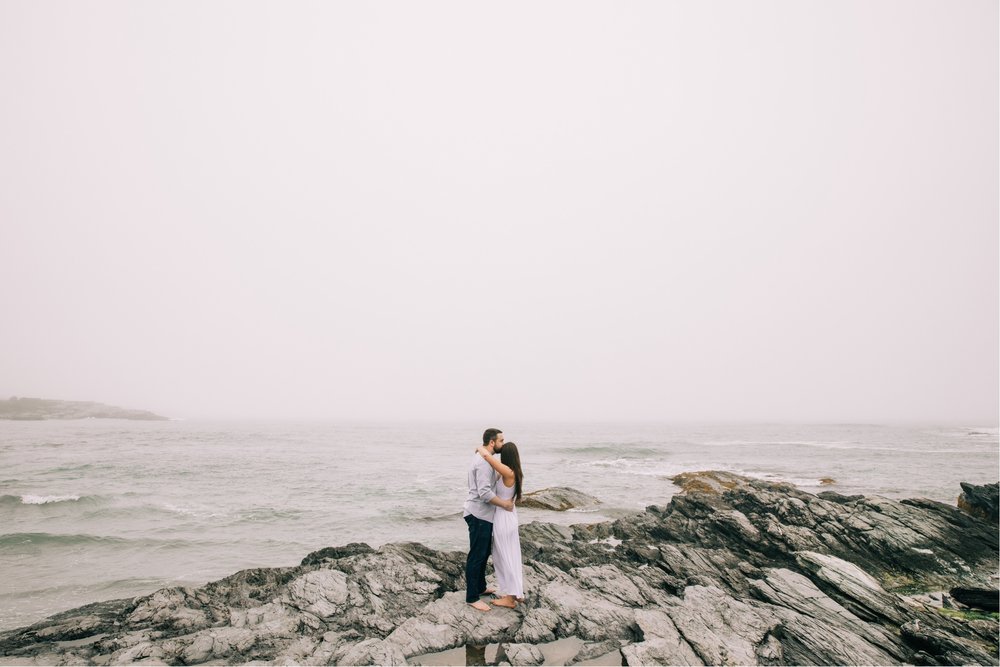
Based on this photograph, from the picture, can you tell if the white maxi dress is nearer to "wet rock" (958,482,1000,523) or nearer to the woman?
the woman

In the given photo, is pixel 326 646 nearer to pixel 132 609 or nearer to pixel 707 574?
pixel 132 609

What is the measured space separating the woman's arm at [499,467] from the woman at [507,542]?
0.03 ft

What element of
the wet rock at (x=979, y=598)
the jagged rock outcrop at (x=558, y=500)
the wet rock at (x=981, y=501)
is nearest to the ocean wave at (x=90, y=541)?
the jagged rock outcrop at (x=558, y=500)

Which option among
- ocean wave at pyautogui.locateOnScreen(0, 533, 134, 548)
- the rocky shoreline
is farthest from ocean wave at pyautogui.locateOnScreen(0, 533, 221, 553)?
the rocky shoreline

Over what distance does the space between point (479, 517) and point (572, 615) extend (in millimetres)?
2396

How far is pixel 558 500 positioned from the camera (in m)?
21.8

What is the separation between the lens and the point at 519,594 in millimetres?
8055

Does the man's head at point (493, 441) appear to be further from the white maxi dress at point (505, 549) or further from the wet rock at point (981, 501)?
the wet rock at point (981, 501)

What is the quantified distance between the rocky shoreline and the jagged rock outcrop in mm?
8780

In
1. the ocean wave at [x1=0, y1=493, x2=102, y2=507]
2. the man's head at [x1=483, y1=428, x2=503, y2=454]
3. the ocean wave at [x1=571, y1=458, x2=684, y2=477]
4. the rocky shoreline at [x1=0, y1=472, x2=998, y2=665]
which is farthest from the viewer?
the ocean wave at [x1=571, y1=458, x2=684, y2=477]

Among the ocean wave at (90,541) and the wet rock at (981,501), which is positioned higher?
the wet rock at (981,501)

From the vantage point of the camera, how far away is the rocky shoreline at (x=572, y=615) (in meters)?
6.96

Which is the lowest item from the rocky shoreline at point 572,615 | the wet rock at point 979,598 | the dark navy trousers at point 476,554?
the wet rock at point 979,598

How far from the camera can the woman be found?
318 inches
